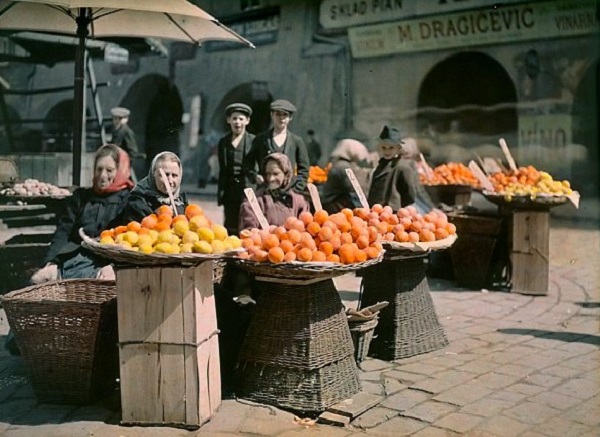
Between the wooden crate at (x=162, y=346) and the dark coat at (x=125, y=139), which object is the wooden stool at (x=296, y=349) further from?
the dark coat at (x=125, y=139)

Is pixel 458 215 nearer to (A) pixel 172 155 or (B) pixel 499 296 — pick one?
(B) pixel 499 296

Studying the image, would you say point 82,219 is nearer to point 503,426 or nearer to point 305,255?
point 305,255

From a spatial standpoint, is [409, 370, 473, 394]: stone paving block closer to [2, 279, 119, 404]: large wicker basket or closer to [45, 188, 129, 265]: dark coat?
[2, 279, 119, 404]: large wicker basket

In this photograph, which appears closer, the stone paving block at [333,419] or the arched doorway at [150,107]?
the stone paving block at [333,419]

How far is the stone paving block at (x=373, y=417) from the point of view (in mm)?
3786

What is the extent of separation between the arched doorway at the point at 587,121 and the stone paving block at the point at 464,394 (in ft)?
33.9

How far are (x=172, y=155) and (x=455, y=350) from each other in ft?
8.53

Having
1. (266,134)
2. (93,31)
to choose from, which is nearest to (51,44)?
(93,31)

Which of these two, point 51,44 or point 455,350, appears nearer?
point 455,350

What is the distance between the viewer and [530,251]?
724 centimetres

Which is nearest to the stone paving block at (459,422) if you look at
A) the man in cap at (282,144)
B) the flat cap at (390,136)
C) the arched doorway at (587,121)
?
the flat cap at (390,136)

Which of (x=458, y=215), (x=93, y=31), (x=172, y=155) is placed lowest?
(x=458, y=215)

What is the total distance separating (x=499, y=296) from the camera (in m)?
7.29

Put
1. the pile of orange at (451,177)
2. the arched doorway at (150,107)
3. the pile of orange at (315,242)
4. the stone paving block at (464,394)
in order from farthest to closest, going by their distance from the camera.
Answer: the arched doorway at (150,107)
the pile of orange at (451,177)
the stone paving block at (464,394)
the pile of orange at (315,242)
